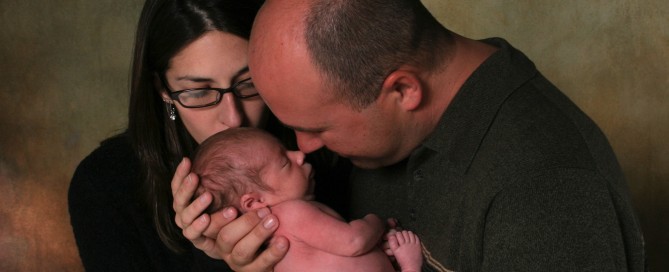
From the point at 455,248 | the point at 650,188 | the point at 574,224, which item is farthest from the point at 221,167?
the point at 650,188

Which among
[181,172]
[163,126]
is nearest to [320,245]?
[181,172]

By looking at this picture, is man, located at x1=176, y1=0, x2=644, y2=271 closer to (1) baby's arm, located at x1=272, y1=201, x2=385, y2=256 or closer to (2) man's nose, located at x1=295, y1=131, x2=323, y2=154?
(2) man's nose, located at x1=295, y1=131, x2=323, y2=154

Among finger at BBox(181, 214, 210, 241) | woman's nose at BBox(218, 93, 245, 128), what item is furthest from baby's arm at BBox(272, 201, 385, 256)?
woman's nose at BBox(218, 93, 245, 128)

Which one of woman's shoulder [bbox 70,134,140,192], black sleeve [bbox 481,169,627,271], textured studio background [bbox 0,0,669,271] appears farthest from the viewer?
textured studio background [bbox 0,0,669,271]

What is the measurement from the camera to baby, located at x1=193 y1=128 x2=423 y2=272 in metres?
2.45

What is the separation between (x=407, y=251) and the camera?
2432 mm

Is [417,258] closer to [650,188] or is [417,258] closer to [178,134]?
[178,134]

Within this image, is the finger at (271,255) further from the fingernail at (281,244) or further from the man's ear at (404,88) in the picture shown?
the man's ear at (404,88)

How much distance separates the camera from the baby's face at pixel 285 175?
258cm

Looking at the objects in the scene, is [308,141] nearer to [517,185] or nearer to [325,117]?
[325,117]

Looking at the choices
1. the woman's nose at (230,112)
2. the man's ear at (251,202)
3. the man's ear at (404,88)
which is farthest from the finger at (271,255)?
the man's ear at (404,88)

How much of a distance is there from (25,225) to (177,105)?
243 cm

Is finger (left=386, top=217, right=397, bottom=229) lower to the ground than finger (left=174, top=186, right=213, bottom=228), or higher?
lower

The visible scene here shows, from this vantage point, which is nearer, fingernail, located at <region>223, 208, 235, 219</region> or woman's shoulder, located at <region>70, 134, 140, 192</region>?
fingernail, located at <region>223, 208, 235, 219</region>
